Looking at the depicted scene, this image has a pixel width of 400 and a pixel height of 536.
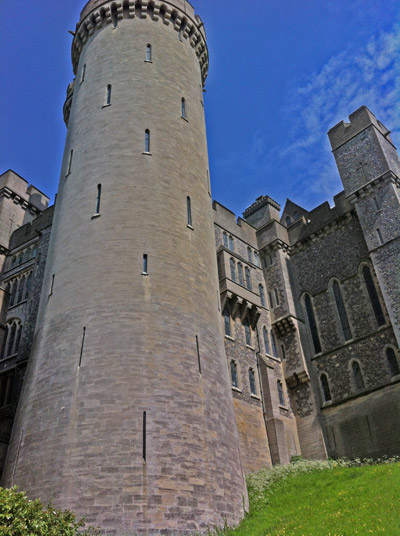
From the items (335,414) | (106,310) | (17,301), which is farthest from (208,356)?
(17,301)

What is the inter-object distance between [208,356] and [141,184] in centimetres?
680

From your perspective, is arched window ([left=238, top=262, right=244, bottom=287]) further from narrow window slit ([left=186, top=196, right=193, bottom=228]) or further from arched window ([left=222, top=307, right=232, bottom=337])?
narrow window slit ([left=186, top=196, right=193, bottom=228])

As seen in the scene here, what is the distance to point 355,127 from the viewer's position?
29.6m

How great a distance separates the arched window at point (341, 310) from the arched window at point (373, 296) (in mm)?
1579

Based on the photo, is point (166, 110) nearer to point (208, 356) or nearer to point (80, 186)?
point (80, 186)

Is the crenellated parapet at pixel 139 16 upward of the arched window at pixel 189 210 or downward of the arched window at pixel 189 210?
upward

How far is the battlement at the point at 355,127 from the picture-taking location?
95.6 ft

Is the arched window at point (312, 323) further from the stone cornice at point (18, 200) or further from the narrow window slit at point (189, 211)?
the stone cornice at point (18, 200)

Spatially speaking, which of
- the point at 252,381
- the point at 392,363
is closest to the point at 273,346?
the point at 252,381

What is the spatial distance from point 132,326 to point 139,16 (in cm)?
1664

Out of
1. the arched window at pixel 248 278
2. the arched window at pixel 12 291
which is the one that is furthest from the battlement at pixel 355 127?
the arched window at pixel 12 291

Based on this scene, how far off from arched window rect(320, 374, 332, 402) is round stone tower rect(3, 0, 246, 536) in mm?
9104

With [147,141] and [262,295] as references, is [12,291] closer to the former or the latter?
[147,141]

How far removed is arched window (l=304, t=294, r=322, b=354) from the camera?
2703 centimetres
